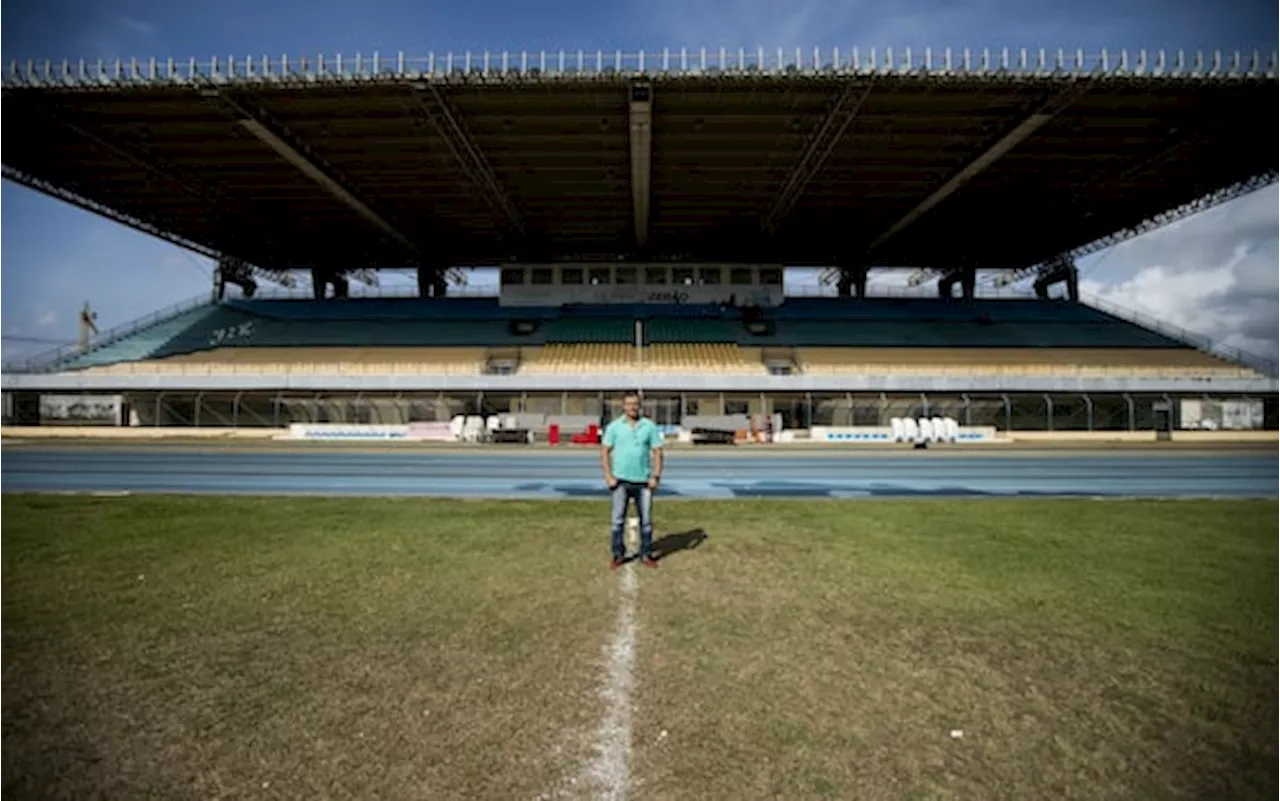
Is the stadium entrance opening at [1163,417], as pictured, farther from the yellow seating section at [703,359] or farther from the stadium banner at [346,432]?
the stadium banner at [346,432]

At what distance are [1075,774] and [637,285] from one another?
50.7m

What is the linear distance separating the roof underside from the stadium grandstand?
207mm

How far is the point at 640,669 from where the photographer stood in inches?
178

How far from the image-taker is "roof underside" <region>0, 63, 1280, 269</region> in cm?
2792

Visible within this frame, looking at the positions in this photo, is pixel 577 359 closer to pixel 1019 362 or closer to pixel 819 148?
pixel 819 148

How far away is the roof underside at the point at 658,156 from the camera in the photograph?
27922 mm

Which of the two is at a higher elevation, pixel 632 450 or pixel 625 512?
pixel 632 450

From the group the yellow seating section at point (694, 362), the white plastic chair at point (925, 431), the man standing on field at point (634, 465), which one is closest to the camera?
the man standing on field at point (634, 465)

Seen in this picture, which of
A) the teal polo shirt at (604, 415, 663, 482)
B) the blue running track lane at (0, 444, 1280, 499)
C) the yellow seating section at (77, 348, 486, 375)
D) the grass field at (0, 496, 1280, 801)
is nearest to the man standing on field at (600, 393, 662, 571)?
the teal polo shirt at (604, 415, 663, 482)

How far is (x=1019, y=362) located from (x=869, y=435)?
14946mm

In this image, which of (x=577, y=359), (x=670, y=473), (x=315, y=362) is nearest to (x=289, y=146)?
(x=315, y=362)

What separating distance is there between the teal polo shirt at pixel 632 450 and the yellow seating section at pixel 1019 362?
114 feet

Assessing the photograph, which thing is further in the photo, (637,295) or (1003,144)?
(637,295)

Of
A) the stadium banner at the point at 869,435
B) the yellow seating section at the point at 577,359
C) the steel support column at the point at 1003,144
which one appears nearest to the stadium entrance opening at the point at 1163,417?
the stadium banner at the point at 869,435
